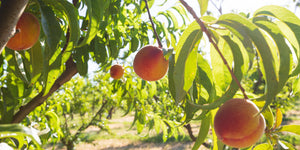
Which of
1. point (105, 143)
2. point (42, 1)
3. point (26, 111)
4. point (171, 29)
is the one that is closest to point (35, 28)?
point (42, 1)

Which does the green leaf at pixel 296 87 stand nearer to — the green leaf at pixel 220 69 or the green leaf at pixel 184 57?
the green leaf at pixel 220 69

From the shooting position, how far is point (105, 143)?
973cm

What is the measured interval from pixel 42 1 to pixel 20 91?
1.43 ft

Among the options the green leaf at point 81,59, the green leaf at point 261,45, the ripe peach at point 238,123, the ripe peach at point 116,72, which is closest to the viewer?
the green leaf at point 261,45

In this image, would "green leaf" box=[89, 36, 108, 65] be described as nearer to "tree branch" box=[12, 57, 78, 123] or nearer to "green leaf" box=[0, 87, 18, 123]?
"tree branch" box=[12, 57, 78, 123]

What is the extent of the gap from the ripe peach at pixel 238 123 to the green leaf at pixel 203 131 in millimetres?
120

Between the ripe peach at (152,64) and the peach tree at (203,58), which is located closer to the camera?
the peach tree at (203,58)

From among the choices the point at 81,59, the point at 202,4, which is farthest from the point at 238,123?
the point at 81,59

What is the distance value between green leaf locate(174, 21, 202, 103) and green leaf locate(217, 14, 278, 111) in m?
0.09

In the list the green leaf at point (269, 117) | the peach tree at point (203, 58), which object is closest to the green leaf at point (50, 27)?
the peach tree at point (203, 58)

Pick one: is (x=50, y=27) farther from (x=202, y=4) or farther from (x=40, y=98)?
(x=40, y=98)

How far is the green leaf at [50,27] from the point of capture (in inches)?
18.0

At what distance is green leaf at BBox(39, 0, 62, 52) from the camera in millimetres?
457

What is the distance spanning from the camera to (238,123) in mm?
454
